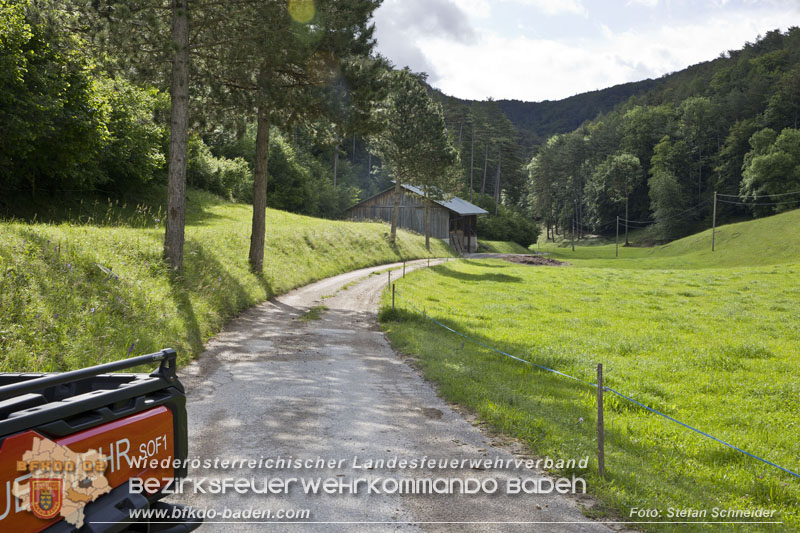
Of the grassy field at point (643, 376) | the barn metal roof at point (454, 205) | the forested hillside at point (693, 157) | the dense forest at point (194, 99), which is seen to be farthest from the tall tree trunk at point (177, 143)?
the forested hillside at point (693, 157)

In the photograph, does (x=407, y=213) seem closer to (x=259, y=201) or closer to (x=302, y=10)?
(x=259, y=201)

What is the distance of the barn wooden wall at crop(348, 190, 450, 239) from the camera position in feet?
202

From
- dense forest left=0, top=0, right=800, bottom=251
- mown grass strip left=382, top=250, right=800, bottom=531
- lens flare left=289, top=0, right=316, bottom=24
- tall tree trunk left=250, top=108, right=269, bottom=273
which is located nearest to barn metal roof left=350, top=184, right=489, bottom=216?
dense forest left=0, top=0, right=800, bottom=251

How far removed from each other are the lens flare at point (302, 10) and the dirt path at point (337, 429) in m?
10.2

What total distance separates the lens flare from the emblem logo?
16075 millimetres

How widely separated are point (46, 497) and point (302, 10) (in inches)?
644

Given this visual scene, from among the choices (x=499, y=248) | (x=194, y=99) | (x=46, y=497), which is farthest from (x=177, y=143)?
(x=499, y=248)

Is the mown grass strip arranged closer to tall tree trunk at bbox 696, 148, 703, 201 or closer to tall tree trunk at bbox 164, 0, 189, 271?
tall tree trunk at bbox 164, 0, 189, 271

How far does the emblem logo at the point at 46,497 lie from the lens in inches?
93.5

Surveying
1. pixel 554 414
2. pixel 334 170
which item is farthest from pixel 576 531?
pixel 334 170

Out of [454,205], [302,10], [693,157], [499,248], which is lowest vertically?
[499,248]

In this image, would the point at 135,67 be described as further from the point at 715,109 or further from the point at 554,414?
the point at 715,109

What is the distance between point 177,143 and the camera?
46.5 ft

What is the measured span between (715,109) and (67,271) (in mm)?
122413
